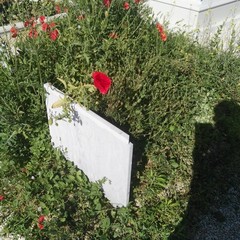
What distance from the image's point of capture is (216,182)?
290 cm

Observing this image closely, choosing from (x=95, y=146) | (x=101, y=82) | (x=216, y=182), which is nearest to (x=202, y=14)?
(x=216, y=182)

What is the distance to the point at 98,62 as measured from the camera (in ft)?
9.11

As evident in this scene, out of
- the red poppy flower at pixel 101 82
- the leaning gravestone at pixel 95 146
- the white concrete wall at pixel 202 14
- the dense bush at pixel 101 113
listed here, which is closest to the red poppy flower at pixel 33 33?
the dense bush at pixel 101 113

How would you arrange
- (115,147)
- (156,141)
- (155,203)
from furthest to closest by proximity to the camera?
(156,141), (155,203), (115,147)

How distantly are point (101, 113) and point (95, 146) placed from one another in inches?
15.1

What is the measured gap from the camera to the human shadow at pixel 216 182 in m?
2.54

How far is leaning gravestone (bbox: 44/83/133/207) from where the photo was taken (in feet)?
7.16

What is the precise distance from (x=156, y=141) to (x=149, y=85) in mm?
615

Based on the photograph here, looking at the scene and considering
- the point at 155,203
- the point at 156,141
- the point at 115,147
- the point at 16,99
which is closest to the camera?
the point at 115,147

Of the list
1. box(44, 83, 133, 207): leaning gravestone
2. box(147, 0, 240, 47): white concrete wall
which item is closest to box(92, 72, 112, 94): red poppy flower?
box(44, 83, 133, 207): leaning gravestone

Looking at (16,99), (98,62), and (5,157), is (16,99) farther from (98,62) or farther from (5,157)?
(98,62)

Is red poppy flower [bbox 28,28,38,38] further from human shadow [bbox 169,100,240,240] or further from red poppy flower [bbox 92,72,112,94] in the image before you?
human shadow [bbox 169,100,240,240]

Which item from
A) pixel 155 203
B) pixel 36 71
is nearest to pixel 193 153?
pixel 155 203

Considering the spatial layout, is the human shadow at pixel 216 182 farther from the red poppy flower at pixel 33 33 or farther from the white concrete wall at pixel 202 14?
the red poppy flower at pixel 33 33
